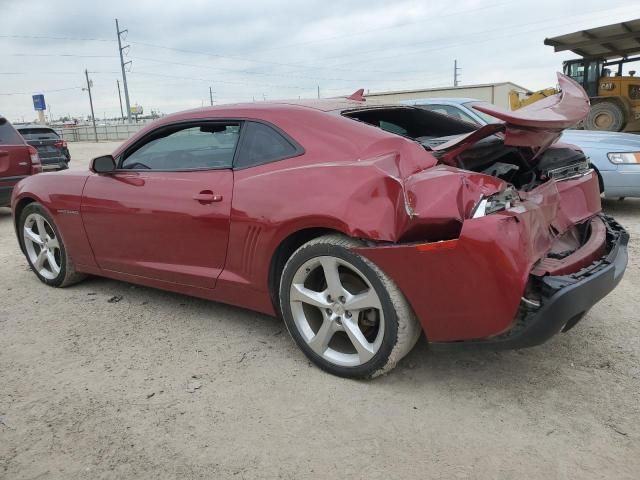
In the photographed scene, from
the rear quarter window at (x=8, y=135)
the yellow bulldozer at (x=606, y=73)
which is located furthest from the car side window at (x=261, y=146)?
the yellow bulldozer at (x=606, y=73)

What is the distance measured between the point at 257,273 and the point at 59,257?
7.56 feet

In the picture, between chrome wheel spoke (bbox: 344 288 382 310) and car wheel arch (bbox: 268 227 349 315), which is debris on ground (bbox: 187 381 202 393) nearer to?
car wheel arch (bbox: 268 227 349 315)

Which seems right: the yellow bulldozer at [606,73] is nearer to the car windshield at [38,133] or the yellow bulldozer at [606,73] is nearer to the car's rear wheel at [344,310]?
the car windshield at [38,133]

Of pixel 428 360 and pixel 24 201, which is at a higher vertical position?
pixel 24 201

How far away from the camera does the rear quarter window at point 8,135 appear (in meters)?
7.54

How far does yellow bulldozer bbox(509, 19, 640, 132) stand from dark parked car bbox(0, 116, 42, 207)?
12.0 metres

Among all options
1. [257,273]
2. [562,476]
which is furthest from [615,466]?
[257,273]

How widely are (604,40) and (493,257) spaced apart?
51.1 ft

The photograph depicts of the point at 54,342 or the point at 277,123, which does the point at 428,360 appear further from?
the point at 54,342

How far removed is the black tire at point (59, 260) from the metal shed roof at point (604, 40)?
14.8 meters

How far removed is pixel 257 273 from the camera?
3010mm

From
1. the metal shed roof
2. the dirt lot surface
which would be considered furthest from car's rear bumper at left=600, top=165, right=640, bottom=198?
the metal shed roof

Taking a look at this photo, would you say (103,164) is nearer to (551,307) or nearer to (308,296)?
(308,296)

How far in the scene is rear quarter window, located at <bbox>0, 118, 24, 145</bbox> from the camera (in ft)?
24.7
